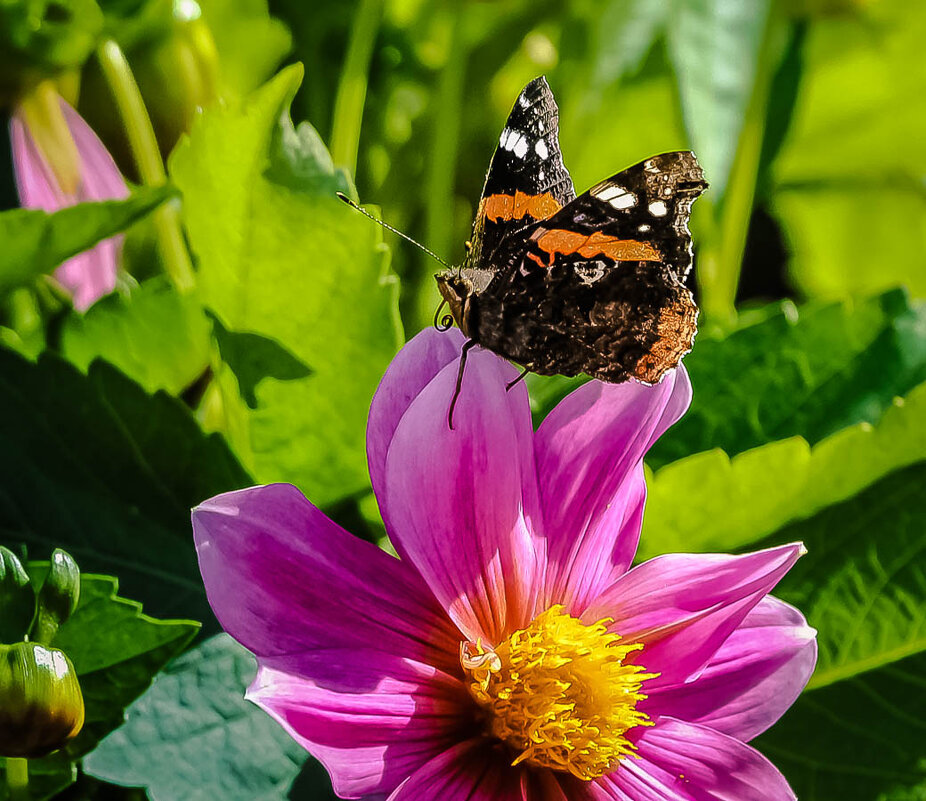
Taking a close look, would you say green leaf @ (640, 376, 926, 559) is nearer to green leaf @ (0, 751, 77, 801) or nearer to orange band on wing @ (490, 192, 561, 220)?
orange band on wing @ (490, 192, 561, 220)

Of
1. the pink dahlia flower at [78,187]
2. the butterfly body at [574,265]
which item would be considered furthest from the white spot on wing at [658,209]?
the pink dahlia flower at [78,187]

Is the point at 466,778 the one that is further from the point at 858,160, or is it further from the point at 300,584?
the point at 858,160

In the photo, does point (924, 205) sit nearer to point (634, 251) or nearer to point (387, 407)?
point (634, 251)

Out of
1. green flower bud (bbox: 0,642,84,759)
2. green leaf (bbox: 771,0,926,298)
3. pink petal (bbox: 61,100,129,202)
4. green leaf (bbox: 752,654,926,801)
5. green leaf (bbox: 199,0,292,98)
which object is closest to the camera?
green flower bud (bbox: 0,642,84,759)

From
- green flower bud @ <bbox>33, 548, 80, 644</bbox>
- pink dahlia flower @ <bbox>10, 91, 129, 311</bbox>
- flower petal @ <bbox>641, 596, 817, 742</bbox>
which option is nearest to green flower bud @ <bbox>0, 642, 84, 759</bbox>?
green flower bud @ <bbox>33, 548, 80, 644</bbox>

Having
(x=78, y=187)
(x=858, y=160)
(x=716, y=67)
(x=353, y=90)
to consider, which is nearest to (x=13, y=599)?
(x=78, y=187)

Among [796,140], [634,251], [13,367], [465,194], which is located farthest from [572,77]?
[13,367]
